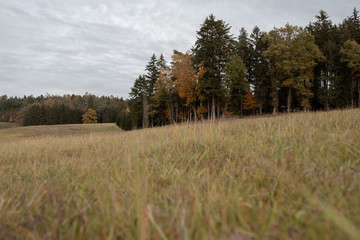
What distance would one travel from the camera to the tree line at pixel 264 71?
1085 inches

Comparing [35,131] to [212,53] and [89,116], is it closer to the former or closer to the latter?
[212,53]

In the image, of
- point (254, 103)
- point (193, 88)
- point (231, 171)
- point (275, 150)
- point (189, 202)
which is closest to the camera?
point (189, 202)

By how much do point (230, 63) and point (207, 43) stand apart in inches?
185

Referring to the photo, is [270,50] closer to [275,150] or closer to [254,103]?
[254,103]

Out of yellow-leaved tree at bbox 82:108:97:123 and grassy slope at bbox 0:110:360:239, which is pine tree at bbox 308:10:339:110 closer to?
grassy slope at bbox 0:110:360:239

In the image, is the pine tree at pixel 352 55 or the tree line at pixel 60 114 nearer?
the pine tree at pixel 352 55

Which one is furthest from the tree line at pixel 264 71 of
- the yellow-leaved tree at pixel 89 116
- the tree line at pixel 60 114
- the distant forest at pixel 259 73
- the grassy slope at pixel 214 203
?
the yellow-leaved tree at pixel 89 116

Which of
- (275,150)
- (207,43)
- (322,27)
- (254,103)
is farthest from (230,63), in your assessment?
(275,150)

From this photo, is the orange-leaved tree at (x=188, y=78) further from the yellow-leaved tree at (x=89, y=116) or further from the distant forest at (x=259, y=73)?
the yellow-leaved tree at (x=89, y=116)

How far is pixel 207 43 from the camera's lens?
2728 centimetres

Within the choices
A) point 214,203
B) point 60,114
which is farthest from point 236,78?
point 60,114

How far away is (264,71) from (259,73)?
0.90m

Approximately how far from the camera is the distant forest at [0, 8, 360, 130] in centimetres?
2761

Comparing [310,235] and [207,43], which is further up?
[207,43]
